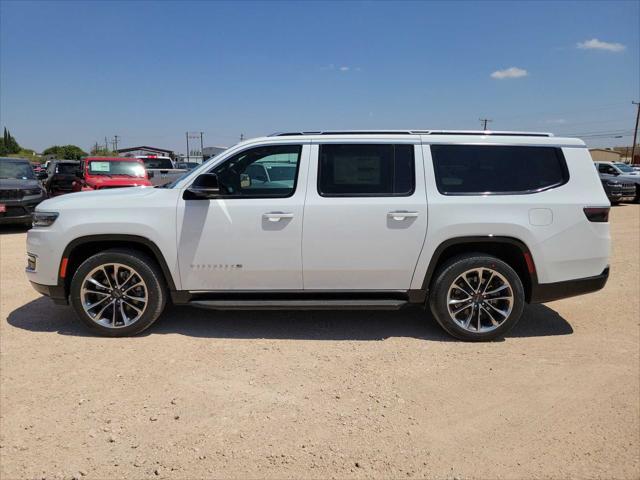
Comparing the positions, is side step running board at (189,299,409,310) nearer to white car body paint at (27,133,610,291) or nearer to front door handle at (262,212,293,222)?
white car body paint at (27,133,610,291)

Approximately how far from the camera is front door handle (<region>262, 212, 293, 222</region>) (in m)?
4.26

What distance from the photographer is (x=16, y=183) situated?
1073 centimetres

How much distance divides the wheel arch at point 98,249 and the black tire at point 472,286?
247 centimetres

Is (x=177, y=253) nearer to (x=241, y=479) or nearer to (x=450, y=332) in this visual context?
(x=241, y=479)

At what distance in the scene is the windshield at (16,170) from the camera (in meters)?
11.4

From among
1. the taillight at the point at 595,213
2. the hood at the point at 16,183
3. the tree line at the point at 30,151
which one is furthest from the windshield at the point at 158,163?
the tree line at the point at 30,151

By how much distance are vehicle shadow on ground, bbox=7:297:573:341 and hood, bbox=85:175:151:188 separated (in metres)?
7.09

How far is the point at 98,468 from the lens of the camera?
260cm

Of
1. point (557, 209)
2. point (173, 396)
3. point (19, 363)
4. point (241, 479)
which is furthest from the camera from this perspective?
point (557, 209)

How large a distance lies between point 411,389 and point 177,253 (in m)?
2.38

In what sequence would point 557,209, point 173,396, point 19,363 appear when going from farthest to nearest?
point 557,209
point 19,363
point 173,396

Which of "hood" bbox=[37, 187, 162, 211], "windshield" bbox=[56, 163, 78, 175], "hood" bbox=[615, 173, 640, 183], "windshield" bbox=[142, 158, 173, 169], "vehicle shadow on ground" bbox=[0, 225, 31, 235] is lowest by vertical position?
"vehicle shadow on ground" bbox=[0, 225, 31, 235]

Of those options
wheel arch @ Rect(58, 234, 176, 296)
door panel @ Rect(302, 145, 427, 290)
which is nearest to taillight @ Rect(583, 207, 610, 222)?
→ door panel @ Rect(302, 145, 427, 290)

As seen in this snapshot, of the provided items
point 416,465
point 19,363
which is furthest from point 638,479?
point 19,363
